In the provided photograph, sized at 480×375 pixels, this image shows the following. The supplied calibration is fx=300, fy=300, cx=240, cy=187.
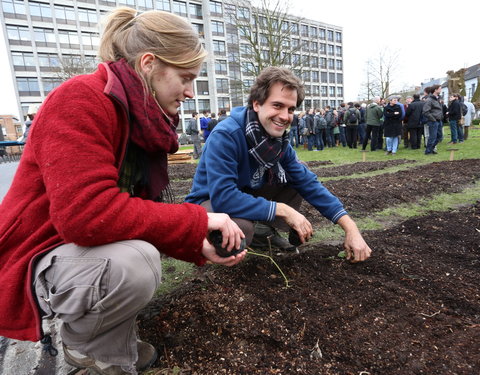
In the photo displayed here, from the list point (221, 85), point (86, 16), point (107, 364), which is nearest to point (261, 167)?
point (107, 364)

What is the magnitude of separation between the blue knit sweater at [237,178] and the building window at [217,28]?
158ft

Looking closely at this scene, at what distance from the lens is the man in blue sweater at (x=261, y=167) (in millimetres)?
1884

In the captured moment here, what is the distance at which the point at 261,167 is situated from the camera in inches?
86.2

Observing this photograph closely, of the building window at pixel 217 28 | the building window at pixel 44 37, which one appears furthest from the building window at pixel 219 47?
the building window at pixel 44 37

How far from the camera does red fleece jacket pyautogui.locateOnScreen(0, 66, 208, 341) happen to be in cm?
101

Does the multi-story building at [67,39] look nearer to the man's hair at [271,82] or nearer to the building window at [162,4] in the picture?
the building window at [162,4]

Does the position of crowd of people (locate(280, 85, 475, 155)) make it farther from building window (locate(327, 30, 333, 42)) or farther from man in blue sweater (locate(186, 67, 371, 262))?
building window (locate(327, 30, 333, 42))

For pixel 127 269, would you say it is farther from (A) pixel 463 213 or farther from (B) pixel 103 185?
(A) pixel 463 213

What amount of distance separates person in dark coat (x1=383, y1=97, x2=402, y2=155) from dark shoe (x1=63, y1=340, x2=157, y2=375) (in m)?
10.4

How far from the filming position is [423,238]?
2.68 meters

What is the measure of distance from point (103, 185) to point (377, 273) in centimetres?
189

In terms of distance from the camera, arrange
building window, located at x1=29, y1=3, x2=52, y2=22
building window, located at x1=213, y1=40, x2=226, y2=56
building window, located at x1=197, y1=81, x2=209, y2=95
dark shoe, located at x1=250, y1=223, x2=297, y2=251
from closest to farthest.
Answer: dark shoe, located at x1=250, y1=223, x2=297, y2=251
building window, located at x1=29, y1=3, x2=52, y2=22
building window, located at x1=197, y1=81, x2=209, y2=95
building window, located at x1=213, y1=40, x2=226, y2=56

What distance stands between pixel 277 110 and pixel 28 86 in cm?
4318

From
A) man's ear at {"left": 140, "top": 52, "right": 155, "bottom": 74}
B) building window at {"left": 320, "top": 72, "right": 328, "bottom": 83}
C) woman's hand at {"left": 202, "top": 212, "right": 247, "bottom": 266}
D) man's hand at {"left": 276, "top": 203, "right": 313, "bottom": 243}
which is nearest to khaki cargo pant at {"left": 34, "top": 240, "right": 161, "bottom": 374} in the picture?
woman's hand at {"left": 202, "top": 212, "right": 247, "bottom": 266}
